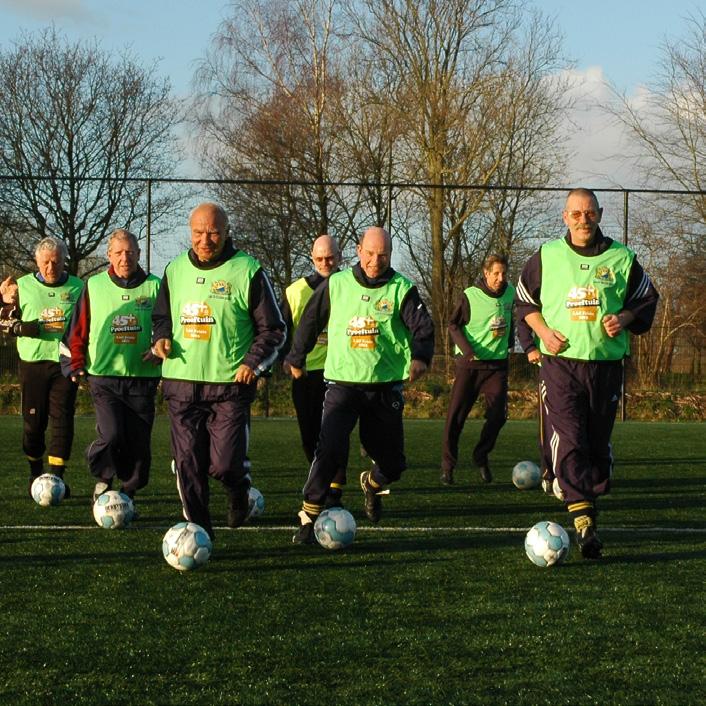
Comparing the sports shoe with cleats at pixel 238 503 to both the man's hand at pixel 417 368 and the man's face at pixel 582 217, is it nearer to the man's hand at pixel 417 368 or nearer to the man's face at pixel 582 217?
the man's hand at pixel 417 368

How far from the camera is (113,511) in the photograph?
751 cm

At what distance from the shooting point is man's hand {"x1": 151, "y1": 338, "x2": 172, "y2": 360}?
6.55m

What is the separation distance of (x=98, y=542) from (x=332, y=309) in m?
2.05

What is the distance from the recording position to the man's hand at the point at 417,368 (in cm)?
696

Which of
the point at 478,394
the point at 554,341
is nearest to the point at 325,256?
the point at 554,341

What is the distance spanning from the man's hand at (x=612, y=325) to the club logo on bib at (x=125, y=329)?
11.0ft

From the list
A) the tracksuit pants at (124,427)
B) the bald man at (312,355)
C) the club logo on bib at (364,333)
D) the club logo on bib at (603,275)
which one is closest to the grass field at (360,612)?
the tracksuit pants at (124,427)

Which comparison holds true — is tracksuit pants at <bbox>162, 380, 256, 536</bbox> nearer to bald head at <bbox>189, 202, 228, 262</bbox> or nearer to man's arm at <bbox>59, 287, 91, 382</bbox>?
bald head at <bbox>189, 202, 228, 262</bbox>

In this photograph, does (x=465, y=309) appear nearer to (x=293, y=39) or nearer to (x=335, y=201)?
(x=335, y=201)

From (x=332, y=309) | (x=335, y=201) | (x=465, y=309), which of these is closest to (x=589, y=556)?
(x=332, y=309)

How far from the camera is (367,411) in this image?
24.3 ft

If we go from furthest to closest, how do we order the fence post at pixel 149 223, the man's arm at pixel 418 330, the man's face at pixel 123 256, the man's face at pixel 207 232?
1. the fence post at pixel 149 223
2. the man's face at pixel 123 256
3. the man's arm at pixel 418 330
4. the man's face at pixel 207 232

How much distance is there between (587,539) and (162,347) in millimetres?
2643

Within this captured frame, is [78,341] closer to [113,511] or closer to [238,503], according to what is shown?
[113,511]
